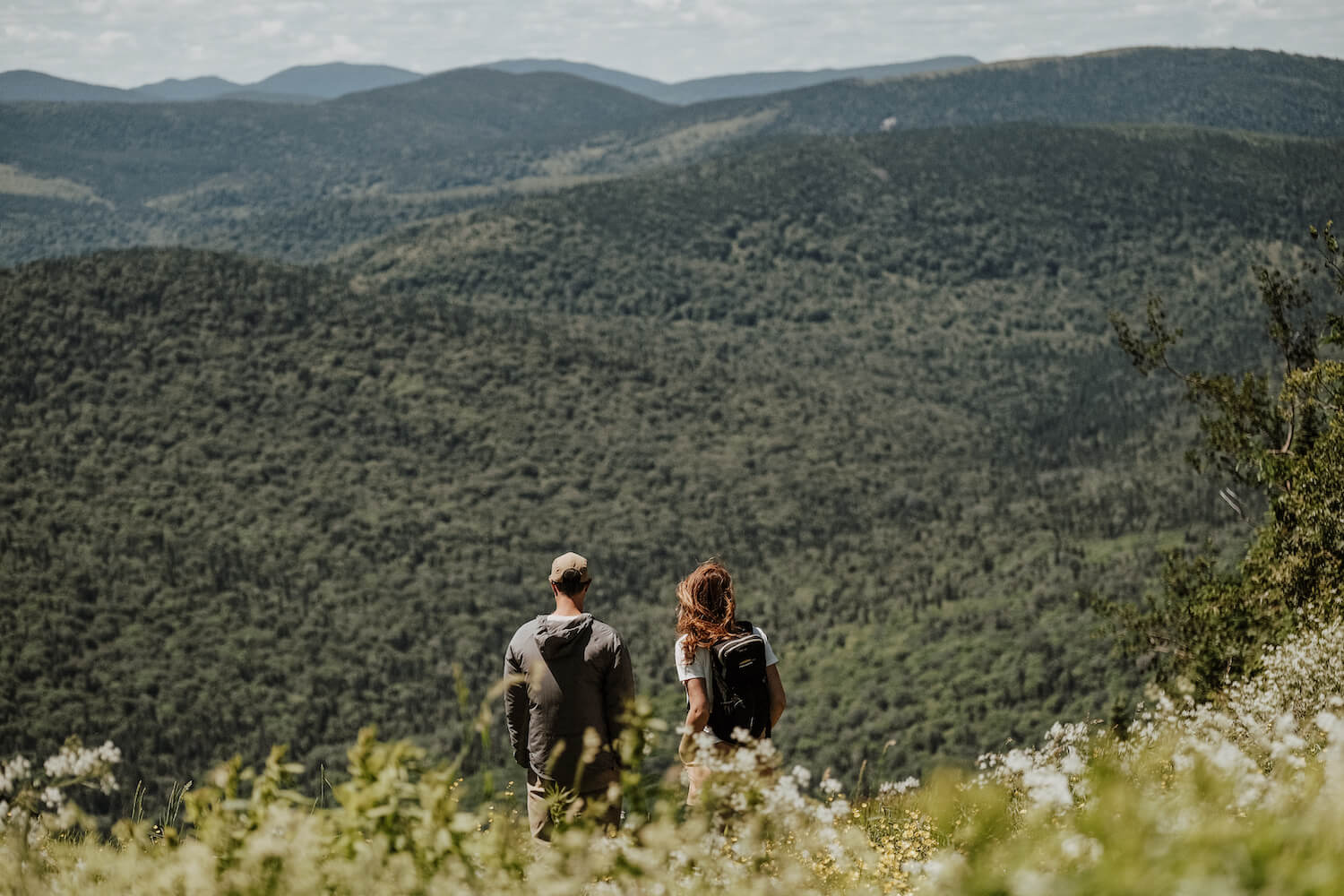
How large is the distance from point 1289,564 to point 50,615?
4811 cm

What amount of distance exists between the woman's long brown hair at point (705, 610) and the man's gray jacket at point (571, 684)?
0.29 m

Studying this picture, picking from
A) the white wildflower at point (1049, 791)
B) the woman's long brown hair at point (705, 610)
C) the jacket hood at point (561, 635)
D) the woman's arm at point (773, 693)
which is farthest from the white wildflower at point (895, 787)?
the white wildflower at point (1049, 791)

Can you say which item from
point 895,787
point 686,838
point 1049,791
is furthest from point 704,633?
point 1049,791

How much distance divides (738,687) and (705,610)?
346 millimetres

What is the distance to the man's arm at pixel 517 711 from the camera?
187 inches

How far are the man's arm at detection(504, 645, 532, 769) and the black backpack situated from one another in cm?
80

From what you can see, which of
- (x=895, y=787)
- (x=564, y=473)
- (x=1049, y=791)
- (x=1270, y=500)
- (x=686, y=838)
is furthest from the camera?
(x=564, y=473)

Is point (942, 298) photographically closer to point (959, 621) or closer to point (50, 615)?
point (959, 621)

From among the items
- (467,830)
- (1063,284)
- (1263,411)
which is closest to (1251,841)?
(467,830)

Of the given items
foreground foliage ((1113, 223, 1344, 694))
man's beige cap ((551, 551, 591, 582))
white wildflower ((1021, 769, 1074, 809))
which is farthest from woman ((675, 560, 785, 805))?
foreground foliage ((1113, 223, 1344, 694))

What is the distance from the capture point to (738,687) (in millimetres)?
4723

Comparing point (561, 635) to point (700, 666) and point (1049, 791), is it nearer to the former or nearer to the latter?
point (700, 666)

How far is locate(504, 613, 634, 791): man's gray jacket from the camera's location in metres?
4.65

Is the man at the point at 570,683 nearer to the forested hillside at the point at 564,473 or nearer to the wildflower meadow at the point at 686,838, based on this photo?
the wildflower meadow at the point at 686,838
